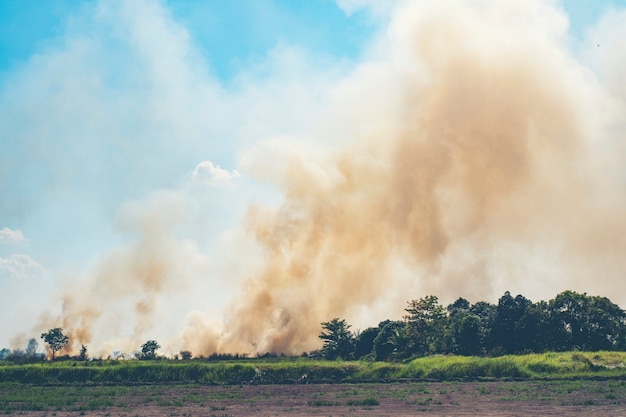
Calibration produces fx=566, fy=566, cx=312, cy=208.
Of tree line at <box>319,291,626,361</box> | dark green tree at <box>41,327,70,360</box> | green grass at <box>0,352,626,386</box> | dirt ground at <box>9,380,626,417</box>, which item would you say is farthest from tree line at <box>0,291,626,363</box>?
dark green tree at <box>41,327,70,360</box>

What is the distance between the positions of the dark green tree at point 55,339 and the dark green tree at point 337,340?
6108 centimetres

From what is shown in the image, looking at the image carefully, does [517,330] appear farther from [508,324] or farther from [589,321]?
[589,321]

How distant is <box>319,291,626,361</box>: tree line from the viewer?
269ft

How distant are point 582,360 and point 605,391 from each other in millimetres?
22788

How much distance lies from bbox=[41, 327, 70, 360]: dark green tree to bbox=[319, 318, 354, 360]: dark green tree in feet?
200

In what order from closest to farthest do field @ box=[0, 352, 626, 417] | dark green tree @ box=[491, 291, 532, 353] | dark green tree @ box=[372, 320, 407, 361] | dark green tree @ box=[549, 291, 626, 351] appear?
field @ box=[0, 352, 626, 417] < dark green tree @ box=[549, 291, 626, 351] < dark green tree @ box=[491, 291, 532, 353] < dark green tree @ box=[372, 320, 407, 361]

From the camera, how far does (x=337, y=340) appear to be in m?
111

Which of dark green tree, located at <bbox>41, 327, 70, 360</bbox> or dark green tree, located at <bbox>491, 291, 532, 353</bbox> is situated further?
dark green tree, located at <bbox>41, 327, 70, 360</bbox>

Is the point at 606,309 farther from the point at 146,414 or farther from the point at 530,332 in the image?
the point at 146,414

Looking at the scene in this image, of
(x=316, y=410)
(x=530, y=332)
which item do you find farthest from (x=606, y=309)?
(x=316, y=410)

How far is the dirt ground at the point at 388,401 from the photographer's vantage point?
37.6 meters

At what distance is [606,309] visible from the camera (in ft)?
277

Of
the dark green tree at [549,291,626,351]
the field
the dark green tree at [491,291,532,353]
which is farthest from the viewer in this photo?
the dark green tree at [491,291,532,353]

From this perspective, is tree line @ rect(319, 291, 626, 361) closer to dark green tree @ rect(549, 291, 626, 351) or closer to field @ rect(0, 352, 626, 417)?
dark green tree @ rect(549, 291, 626, 351)
